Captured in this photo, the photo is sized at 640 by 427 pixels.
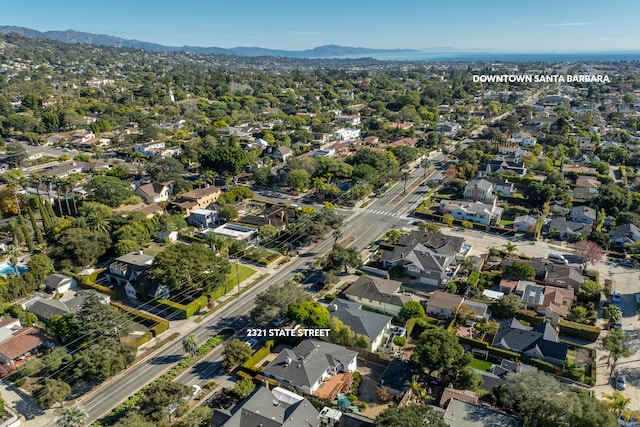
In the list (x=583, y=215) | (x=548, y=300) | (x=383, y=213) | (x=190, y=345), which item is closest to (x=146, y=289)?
(x=190, y=345)

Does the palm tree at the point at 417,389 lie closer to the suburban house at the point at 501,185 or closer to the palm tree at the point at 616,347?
the palm tree at the point at 616,347

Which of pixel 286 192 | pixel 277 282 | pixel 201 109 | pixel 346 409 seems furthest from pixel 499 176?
pixel 201 109

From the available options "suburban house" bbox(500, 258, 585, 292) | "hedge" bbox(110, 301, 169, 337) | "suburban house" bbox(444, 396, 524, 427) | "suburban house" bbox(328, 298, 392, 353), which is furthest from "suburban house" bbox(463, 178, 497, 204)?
"hedge" bbox(110, 301, 169, 337)

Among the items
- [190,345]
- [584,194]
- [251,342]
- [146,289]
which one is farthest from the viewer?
[584,194]

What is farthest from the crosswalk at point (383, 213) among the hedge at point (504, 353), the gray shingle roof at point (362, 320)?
the hedge at point (504, 353)

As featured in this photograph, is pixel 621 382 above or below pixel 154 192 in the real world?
below

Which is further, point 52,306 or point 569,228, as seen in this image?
point 569,228

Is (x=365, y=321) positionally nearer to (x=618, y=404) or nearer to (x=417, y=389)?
(x=417, y=389)
